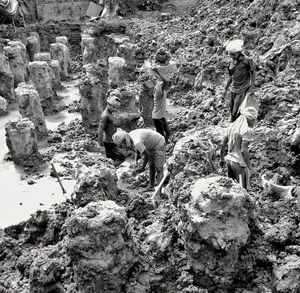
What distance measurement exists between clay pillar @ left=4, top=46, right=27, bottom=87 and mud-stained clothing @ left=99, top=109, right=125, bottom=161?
8430 millimetres

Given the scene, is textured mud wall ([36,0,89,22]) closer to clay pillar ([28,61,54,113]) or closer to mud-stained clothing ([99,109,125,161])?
clay pillar ([28,61,54,113])

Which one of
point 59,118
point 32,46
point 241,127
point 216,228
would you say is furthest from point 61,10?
point 216,228

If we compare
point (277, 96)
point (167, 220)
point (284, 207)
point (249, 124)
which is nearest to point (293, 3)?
point (277, 96)

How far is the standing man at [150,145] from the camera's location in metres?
6.16

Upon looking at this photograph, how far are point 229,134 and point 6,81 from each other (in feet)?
32.5

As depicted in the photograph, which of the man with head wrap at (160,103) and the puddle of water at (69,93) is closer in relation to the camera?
the man with head wrap at (160,103)

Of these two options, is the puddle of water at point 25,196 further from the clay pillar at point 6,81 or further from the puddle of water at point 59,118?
the clay pillar at point 6,81

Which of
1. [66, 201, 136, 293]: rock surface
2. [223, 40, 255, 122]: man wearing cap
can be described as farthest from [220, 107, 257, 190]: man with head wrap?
[66, 201, 136, 293]: rock surface

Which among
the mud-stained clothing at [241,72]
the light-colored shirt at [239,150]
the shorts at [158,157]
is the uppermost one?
the mud-stained clothing at [241,72]

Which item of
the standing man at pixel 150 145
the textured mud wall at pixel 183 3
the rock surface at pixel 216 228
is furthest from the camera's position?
the textured mud wall at pixel 183 3

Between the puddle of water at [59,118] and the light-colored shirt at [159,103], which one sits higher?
the light-colored shirt at [159,103]

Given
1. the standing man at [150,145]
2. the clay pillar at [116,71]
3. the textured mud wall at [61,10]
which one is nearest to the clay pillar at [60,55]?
the clay pillar at [116,71]

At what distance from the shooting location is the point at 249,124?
17.2 feet

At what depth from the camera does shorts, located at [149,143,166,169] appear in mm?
6547
